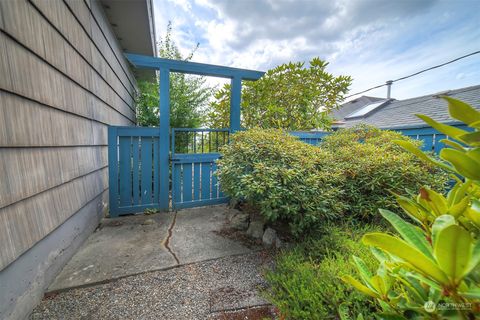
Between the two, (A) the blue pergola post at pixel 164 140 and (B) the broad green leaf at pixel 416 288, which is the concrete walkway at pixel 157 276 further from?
(B) the broad green leaf at pixel 416 288

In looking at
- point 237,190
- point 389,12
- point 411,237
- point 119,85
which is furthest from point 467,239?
point 389,12

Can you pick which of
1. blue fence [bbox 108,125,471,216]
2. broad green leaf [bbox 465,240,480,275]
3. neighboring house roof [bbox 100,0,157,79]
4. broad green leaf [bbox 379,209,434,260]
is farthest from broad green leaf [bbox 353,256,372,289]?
neighboring house roof [bbox 100,0,157,79]

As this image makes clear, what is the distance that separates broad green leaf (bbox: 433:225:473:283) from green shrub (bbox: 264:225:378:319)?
0.64m

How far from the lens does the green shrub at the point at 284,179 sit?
5.56 ft

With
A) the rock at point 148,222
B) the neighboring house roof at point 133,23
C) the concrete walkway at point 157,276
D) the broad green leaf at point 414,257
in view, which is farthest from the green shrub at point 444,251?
the neighboring house roof at point 133,23

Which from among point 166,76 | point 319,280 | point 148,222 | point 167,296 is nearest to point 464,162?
point 319,280

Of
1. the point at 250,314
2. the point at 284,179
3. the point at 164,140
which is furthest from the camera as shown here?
the point at 164,140

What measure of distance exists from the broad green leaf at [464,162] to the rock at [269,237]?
168cm

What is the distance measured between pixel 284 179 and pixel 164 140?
1785 mm

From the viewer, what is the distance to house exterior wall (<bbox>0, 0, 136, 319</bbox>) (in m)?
1.10

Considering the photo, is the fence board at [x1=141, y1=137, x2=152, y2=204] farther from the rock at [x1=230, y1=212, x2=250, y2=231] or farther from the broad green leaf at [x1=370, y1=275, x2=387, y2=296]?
the broad green leaf at [x1=370, y1=275, x2=387, y2=296]

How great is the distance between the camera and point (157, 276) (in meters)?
1.52

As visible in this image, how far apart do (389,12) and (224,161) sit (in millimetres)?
5808

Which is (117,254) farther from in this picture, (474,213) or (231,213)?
(474,213)
